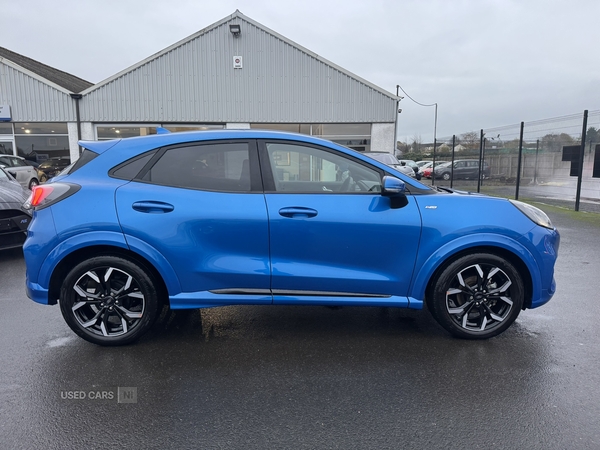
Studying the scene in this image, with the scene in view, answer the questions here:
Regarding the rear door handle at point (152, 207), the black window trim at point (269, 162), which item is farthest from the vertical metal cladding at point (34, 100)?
the black window trim at point (269, 162)

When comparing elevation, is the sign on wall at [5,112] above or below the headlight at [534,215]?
above

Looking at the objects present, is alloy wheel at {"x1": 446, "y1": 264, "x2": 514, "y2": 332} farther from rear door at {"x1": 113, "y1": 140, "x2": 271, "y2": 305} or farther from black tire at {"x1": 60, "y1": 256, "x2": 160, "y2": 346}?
black tire at {"x1": 60, "y1": 256, "x2": 160, "y2": 346}

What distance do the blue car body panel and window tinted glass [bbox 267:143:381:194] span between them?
0.11m

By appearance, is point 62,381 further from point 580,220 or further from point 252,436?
point 580,220

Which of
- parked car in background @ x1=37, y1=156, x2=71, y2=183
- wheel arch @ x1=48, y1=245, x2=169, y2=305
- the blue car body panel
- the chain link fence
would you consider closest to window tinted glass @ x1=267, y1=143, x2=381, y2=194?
the blue car body panel

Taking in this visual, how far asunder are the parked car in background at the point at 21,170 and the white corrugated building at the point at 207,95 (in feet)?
8.56

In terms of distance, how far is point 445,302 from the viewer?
3.45 meters

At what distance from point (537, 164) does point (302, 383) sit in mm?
A: 13955

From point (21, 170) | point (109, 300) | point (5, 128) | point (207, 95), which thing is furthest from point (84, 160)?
point (5, 128)

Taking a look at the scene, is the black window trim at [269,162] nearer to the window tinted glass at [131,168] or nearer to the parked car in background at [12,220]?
the window tinted glass at [131,168]

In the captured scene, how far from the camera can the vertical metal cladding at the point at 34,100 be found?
17.2 meters

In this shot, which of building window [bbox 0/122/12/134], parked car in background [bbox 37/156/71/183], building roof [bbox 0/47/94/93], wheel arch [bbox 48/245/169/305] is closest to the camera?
wheel arch [bbox 48/245/169/305]

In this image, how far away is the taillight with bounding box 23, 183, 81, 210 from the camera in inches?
130

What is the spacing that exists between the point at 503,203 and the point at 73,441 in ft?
11.5
